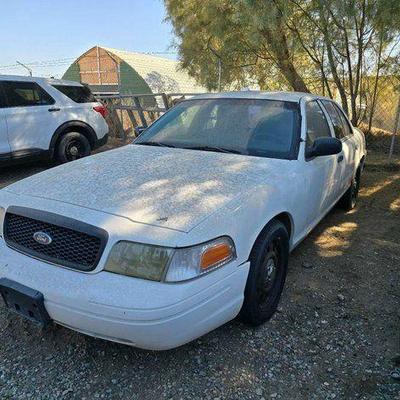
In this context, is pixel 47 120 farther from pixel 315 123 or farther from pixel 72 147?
pixel 315 123

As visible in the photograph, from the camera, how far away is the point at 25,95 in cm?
709

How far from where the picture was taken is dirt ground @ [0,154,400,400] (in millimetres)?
2367

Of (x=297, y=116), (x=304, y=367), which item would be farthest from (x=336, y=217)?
(x=304, y=367)

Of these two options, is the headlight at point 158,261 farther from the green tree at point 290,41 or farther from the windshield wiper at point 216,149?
the green tree at point 290,41

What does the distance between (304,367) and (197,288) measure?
0.98 metres

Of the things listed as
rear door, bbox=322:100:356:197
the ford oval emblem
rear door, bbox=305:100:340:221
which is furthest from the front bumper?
rear door, bbox=322:100:356:197

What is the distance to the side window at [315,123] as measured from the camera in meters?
3.73

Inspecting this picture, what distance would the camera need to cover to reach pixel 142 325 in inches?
81.1

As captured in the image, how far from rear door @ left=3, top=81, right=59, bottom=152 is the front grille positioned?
489 cm

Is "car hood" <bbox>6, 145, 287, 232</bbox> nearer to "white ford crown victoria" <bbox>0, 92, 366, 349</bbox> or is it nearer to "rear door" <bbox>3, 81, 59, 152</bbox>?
"white ford crown victoria" <bbox>0, 92, 366, 349</bbox>

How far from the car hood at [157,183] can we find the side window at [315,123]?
0.70m

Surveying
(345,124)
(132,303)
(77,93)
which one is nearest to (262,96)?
(345,124)

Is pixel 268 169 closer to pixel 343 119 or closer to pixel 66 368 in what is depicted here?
pixel 66 368

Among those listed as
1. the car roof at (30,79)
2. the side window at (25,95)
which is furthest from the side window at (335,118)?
the car roof at (30,79)
